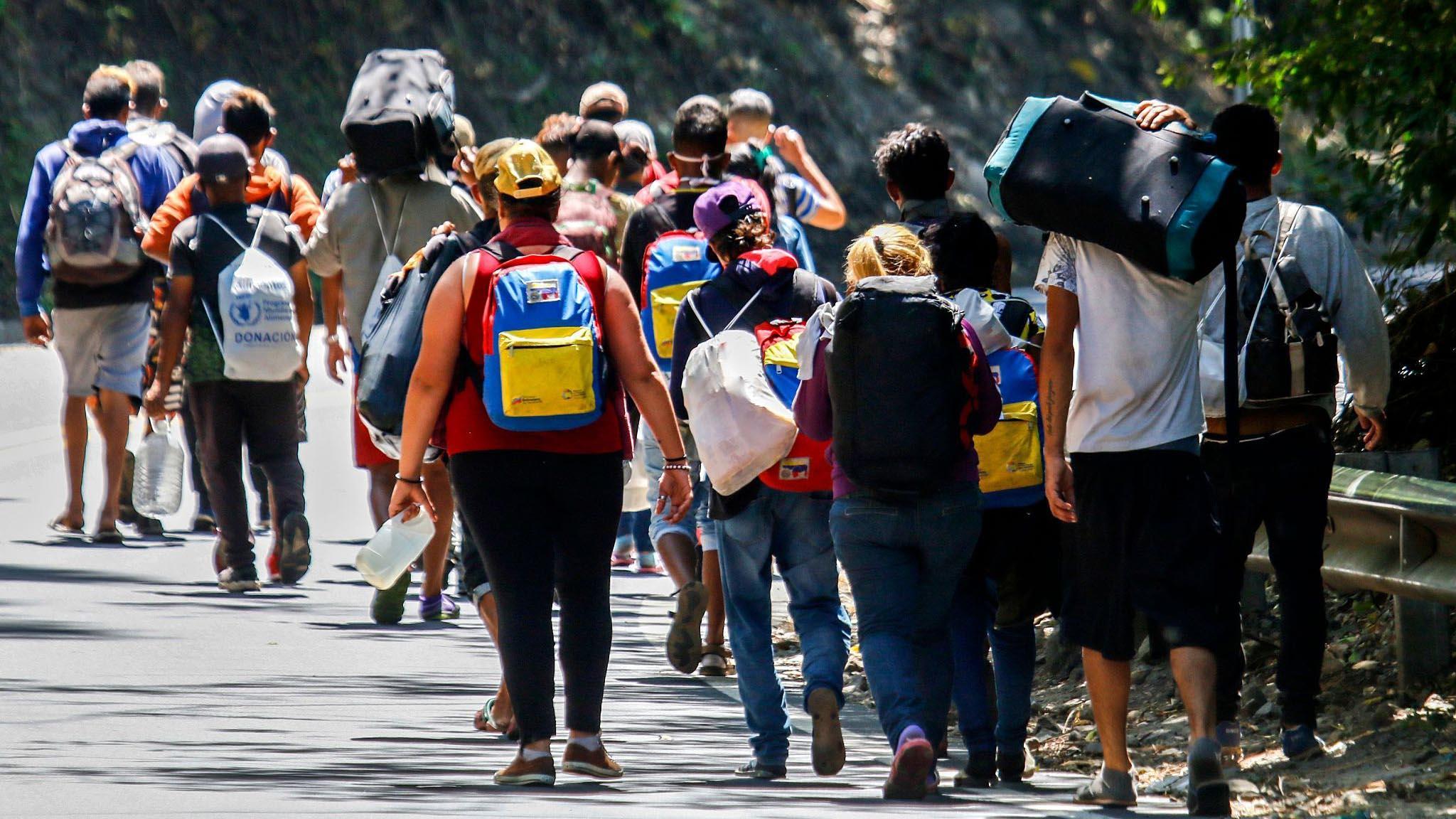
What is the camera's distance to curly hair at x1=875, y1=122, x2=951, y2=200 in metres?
7.60

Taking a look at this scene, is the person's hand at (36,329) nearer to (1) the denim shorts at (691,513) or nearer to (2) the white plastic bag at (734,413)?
(1) the denim shorts at (691,513)

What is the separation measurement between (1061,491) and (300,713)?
120 inches

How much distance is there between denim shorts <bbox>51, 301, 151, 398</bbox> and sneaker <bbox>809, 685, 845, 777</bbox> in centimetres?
641

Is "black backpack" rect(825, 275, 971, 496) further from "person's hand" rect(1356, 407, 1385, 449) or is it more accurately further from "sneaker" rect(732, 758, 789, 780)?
"person's hand" rect(1356, 407, 1385, 449)

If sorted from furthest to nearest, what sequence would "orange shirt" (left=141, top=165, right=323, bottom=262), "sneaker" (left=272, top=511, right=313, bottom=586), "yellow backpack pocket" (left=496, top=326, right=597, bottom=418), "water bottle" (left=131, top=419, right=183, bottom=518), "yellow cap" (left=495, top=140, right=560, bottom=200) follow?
"water bottle" (left=131, top=419, right=183, bottom=518) → "orange shirt" (left=141, top=165, right=323, bottom=262) → "sneaker" (left=272, top=511, right=313, bottom=586) → "yellow cap" (left=495, top=140, right=560, bottom=200) → "yellow backpack pocket" (left=496, top=326, right=597, bottom=418)

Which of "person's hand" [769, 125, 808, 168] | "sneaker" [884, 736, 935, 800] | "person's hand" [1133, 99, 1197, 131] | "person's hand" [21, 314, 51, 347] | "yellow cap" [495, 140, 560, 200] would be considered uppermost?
"person's hand" [769, 125, 808, 168]

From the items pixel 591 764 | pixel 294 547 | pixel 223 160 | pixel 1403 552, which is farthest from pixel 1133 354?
pixel 223 160

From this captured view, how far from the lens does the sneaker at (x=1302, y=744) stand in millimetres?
7137

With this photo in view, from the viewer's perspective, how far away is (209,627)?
9961mm

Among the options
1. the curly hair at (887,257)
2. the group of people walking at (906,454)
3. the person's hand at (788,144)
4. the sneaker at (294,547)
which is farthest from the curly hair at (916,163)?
the sneaker at (294,547)

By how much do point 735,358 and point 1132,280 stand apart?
1.46m

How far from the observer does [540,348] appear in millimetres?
6758

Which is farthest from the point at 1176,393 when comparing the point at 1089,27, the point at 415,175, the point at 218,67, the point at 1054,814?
the point at 1089,27

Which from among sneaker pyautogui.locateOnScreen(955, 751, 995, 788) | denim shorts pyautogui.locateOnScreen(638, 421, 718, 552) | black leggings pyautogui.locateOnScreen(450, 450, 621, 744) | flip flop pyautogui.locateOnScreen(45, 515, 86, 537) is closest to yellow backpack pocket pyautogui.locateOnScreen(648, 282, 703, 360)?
denim shorts pyautogui.locateOnScreen(638, 421, 718, 552)
